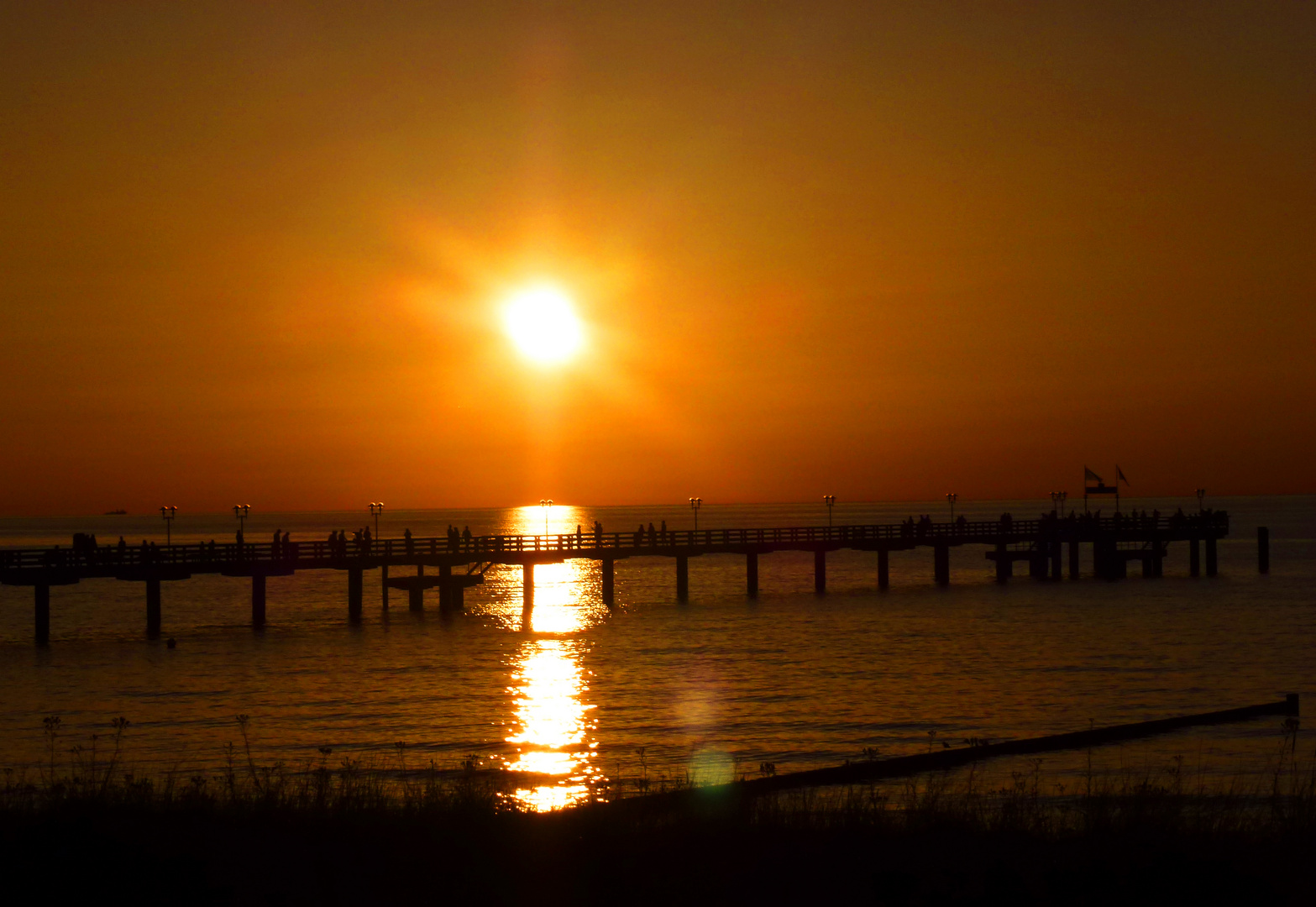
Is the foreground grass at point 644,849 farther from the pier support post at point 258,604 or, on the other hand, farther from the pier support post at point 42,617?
the pier support post at point 258,604

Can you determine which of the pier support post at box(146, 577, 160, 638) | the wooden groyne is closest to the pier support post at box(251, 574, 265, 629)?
the pier support post at box(146, 577, 160, 638)

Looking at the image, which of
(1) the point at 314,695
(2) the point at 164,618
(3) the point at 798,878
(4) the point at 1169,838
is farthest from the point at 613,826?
(2) the point at 164,618

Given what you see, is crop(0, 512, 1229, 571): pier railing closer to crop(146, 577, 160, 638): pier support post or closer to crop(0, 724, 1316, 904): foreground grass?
crop(146, 577, 160, 638): pier support post

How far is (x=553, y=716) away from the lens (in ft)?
106

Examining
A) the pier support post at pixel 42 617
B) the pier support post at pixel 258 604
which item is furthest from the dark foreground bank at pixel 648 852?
the pier support post at pixel 258 604

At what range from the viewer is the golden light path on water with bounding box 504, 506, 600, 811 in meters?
23.3

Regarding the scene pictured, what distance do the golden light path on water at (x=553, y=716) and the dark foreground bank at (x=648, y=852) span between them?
3631mm

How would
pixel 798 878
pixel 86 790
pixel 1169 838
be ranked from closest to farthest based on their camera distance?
pixel 798 878 < pixel 1169 838 < pixel 86 790

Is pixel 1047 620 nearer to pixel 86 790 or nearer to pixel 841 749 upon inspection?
pixel 841 749

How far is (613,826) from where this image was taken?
14883mm

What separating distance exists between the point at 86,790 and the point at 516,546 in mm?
44853

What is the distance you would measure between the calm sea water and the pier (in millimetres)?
1954

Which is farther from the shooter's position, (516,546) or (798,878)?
(516,546)

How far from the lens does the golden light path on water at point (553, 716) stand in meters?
23.3
